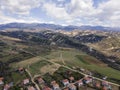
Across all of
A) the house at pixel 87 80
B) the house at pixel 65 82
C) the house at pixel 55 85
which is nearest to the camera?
the house at pixel 55 85

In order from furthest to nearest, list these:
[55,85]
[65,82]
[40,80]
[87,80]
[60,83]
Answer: [87,80] → [40,80] → [60,83] → [65,82] → [55,85]

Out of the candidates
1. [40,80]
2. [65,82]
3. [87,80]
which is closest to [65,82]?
[65,82]

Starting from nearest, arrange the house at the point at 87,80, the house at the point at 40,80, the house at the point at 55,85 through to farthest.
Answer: the house at the point at 55,85
the house at the point at 40,80
the house at the point at 87,80

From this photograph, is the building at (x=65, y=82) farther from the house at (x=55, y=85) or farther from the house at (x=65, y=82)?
the house at (x=55, y=85)

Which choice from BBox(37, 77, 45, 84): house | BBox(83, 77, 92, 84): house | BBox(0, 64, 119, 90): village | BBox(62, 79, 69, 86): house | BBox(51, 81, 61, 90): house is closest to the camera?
BBox(51, 81, 61, 90): house

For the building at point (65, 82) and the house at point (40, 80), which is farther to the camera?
the house at point (40, 80)

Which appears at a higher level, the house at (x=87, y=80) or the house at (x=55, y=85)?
the house at (x=87, y=80)

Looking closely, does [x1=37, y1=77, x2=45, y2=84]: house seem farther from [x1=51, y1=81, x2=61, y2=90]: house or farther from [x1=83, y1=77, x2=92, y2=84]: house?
[x1=83, y1=77, x2=92, y2=84]: house

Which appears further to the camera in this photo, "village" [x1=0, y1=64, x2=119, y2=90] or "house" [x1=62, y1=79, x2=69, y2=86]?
"house" [x1=62, y1=79, x2=69, y2=86]

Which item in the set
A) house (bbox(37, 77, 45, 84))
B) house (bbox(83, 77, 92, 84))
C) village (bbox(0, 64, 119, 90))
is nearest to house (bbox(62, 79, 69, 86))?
village (bbox(0, 64, 119, 90))

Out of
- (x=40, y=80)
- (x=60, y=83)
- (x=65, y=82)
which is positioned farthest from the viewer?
(x=40, y=80)

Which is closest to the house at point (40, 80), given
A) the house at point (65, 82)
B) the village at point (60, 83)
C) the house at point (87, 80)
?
the village at point (60, 83)

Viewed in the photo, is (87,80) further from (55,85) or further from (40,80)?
(40,80)

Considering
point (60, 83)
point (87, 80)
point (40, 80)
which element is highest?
point (87, 80)
